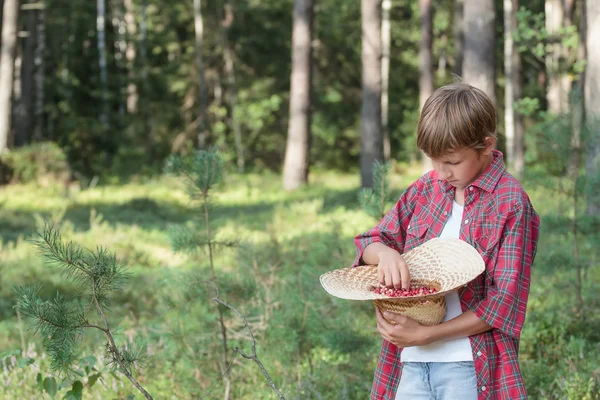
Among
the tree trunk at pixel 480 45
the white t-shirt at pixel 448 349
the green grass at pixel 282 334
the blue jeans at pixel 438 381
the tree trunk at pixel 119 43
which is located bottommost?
the green grass at pixel 282 334

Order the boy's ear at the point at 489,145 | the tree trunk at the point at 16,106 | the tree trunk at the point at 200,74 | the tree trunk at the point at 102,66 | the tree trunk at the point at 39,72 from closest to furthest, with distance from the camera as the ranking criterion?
1. the boy's ear at the point at 489,145
2. the tree trunk at the point at 16,106
3. the tree trunk at the point at 39,72
4. the tree trunk at the point at 102,66
5. the tree trunk at the point at 200,74

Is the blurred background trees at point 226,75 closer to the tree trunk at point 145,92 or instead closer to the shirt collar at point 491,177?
the tree trunk at point 145,92

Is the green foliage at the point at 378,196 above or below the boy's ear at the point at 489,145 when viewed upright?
below

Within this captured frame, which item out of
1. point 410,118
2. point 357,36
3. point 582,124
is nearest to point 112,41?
point 357,36

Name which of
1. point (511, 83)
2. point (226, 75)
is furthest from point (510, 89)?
point (226, 75)

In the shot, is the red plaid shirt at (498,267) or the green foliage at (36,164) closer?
the red plaid shirt at (498,267)

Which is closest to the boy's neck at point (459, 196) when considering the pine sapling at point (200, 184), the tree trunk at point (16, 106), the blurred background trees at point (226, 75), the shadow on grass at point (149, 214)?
the pine sapling at point (200, 184)

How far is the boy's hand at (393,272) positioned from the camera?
2.35 meters

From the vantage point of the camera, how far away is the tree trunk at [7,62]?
623 inches

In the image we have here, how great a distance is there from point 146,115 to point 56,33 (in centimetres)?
592

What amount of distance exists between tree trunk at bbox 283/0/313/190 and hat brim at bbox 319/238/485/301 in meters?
14.7

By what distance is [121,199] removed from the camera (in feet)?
48.6

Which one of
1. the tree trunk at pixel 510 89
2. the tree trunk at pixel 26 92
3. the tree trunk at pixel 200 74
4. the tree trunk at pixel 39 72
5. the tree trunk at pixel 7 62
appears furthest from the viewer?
the tree trunk at pixel 200 74

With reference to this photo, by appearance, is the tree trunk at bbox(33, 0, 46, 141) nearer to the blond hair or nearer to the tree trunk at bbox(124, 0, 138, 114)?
the tree trunk at bbox(124, 0, 138, 114)
